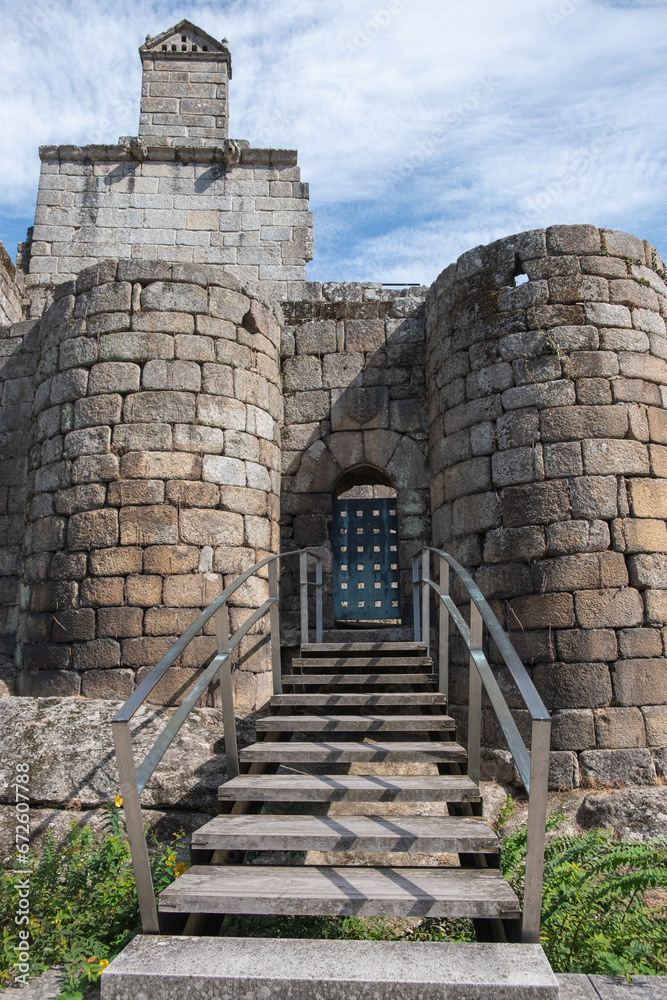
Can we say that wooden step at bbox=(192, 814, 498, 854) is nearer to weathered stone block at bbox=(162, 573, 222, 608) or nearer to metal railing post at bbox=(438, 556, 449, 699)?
metal railing post at bbox=(438, 556, 449, 699)

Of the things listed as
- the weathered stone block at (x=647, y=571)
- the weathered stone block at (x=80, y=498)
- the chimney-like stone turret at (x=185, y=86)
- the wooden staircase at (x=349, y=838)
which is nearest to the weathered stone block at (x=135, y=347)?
the weathered stone block at (x=80, y=498)

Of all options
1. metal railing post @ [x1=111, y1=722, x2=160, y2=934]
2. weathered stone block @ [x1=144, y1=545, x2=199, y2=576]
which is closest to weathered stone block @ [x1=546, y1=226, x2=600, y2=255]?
weathered stone block @ [x1=144, y1=545, x2=199, y2=576]

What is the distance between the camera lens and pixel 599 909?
349 cm

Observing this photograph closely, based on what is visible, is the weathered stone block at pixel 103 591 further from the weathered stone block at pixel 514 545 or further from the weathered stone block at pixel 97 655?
the weathered stone block at pixel 514 545

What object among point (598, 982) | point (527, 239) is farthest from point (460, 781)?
point (527, 239)

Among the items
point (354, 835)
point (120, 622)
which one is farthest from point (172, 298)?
point (354, 835)

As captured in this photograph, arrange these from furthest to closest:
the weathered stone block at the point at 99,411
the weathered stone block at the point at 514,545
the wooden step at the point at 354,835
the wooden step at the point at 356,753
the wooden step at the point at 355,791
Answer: the weathered stone block at the point at 99,411
the weathered stone block at the point at 514,545
the wooden step at the point at 356,753
the wooden step at the point at 355,791
the wooden step at the point at 354,835

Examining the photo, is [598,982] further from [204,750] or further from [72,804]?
[72,804]

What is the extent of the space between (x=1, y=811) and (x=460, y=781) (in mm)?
3156

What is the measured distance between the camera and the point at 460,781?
143 inches

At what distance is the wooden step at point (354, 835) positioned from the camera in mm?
3082

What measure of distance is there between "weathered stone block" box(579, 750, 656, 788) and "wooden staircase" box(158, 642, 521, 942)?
1106 millimetres

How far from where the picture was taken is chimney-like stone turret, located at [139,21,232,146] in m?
10.1

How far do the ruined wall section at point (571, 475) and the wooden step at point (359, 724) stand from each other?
4.41ft
